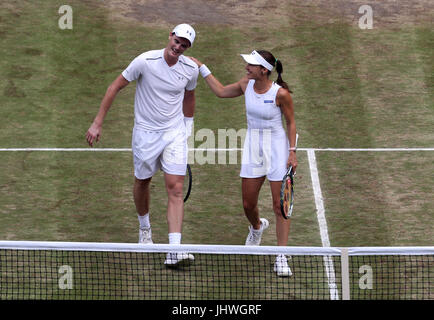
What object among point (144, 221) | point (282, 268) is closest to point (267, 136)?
point (282, 268)

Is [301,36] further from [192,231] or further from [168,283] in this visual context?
[168,283]

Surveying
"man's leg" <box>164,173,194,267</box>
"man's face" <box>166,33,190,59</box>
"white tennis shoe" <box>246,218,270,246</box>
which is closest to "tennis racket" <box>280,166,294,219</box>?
"white tennis shoe" <box>246,218,270,246</box>

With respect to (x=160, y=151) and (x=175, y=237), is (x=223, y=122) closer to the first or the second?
(x=160, y=151)

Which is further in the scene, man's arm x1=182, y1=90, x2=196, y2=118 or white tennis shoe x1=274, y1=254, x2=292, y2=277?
man's arm x1=182, y1=90, x2=196, y2=118

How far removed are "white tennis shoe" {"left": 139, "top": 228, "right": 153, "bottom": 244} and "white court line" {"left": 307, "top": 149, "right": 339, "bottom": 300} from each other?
6.98 feet

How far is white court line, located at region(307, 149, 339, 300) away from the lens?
11.5 meters

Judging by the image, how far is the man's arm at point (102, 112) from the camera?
464 inches

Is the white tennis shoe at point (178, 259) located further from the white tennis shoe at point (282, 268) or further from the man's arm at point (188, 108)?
the man's arm at point (188, 108)

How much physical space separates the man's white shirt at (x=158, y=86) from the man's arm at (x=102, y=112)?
0.46 feet

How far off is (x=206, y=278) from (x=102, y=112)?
7.35ft

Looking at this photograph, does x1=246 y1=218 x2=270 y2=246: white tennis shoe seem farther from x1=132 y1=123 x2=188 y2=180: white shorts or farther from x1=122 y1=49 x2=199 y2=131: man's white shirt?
x1=122 y1=49 x2=199 y2=131: man's white shirt

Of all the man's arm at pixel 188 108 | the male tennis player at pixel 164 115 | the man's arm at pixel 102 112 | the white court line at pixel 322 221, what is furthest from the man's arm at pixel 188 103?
the white court line at pixel 322 221

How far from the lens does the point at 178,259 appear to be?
Result: 11.9 m

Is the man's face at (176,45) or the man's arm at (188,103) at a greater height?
the man's face at (176,45)
